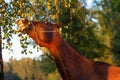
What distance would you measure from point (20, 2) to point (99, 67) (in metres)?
4.59

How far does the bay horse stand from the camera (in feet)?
22.6

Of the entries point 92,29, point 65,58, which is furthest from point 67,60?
point 92,29

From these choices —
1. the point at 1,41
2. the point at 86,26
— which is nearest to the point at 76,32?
the point at 86,26

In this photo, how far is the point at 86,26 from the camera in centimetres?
3462

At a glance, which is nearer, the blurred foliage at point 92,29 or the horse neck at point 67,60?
the horse neck at point 67,60

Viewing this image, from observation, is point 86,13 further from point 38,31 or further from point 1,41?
point 38,31

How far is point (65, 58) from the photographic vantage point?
6.95m

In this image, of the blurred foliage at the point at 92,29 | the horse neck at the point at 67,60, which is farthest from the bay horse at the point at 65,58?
the blurred foliage at the point at 92,29

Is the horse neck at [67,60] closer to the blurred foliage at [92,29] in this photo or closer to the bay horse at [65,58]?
the bay horse at [65,58]

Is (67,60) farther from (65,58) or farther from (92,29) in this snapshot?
(92,29)

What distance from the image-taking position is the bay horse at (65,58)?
6.88 meters

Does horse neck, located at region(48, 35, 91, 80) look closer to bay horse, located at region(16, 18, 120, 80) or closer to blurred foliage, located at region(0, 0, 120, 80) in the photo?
bay horse, located at region(16, 18, 120, 80)

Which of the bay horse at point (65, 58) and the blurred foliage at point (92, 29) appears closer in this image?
the bay horse at point (65, 58)

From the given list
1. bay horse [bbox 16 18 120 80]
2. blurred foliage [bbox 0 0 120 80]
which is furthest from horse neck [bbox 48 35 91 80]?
blurred foliage [bbox 0 0 120 80]
